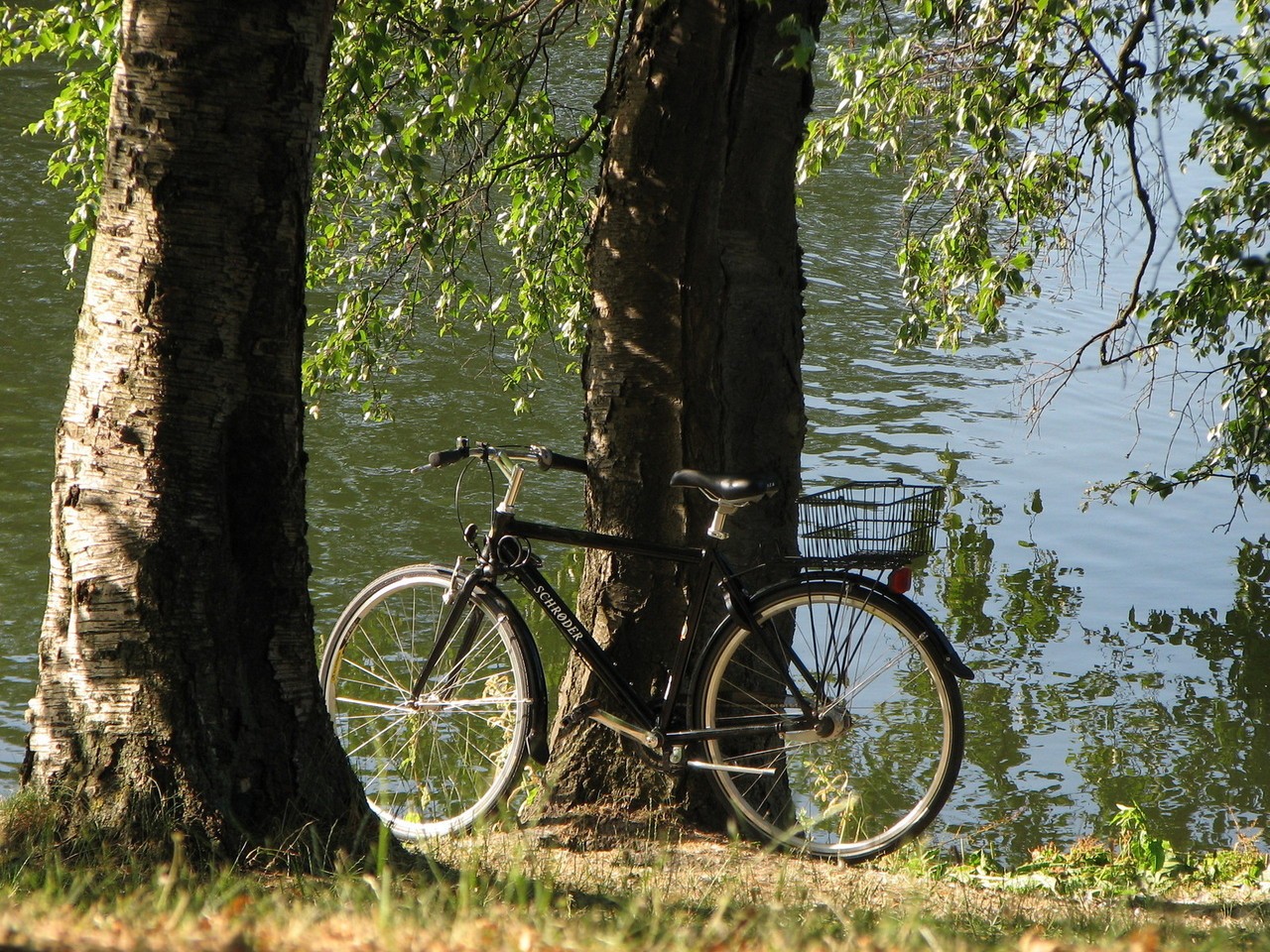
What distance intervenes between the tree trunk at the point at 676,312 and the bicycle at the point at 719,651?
0.15 m

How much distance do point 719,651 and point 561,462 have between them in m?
0.81

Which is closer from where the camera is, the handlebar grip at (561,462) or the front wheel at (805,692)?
the front wheel at (805,692)

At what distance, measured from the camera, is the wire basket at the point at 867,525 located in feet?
13.3

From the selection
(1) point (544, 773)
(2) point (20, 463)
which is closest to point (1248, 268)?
(1) point (544, 773)

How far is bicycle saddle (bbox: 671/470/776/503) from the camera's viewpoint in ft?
13.3

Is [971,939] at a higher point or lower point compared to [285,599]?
lower

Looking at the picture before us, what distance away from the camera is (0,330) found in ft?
53.8

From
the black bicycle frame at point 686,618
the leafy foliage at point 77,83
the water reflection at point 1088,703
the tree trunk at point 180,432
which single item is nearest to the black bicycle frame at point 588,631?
the black bicycle frame at point 686,618

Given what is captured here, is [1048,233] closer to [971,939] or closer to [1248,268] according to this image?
[971,939]

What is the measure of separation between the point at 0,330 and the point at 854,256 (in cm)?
1256

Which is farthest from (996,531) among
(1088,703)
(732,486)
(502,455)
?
(732,486)

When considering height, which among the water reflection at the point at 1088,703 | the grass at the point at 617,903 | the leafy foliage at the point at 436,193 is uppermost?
the leafy foliage at the point at 436,193

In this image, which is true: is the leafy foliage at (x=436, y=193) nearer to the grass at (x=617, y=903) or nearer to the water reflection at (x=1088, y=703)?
the grass at (x=617, y=903)

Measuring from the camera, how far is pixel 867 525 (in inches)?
160
